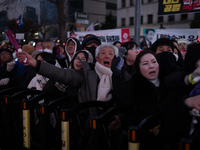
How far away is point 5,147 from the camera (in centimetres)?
323

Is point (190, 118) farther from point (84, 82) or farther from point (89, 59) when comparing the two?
point (89, 59)

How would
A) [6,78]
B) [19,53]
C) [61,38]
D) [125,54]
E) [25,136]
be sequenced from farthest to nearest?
[61,38]
[6,78]
[125,54]
[25,136]
[19,53]

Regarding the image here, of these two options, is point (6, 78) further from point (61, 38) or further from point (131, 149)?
point (61, 38)

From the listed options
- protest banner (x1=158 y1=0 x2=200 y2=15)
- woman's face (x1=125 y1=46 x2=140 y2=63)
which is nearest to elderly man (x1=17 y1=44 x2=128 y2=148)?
woman's face (x1=125 y1=46 x2=140 y2=63)

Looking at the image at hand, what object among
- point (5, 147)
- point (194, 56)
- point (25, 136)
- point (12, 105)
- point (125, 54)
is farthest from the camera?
point (125, 54)

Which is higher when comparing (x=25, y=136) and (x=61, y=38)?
(x=61, y=38)

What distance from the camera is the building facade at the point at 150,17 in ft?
104

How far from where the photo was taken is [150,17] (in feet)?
118

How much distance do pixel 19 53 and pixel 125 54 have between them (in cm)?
212

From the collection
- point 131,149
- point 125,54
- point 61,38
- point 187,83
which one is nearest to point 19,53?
point 131,149

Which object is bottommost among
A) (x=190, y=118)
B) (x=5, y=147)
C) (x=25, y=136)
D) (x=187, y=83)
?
(x=5, y=147)

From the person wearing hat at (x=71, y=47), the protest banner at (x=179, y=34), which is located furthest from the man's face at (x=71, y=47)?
the protest banner at (x=179, y=34)

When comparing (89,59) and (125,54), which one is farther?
(125,54)

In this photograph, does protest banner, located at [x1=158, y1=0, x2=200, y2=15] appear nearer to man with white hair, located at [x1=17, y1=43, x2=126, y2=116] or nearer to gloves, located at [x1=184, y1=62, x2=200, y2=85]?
man with white hair, located at [x1=17, y1=43, x2=126, y2=116]
